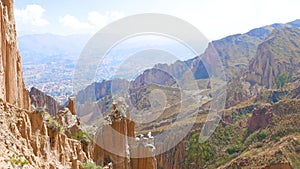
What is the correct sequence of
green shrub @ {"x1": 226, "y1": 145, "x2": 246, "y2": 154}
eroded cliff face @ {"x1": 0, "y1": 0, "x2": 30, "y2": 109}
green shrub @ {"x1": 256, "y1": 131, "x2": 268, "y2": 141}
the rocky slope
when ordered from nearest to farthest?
the rocky slope → eroded cliff face @ {"x1": 0, "y1": 0, "x2": 30, "y2": 109} → green shrub @ {"x1": 226, "y1": 145, "x2": 246, "y2": 154} → green shrub @ {"x1": 256, "y1": 131, "x2": 268, "y2": 141}

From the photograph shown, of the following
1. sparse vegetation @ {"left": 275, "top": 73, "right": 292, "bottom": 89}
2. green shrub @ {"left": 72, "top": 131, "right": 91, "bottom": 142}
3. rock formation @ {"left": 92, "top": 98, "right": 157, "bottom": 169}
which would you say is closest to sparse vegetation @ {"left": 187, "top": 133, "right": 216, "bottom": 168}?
rock formation @ {"left": 92, "top": 98, "right": 157, "bottom": 169}

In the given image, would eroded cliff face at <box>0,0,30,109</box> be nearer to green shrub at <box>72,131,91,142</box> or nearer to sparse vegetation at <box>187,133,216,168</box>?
green shrub at <box>72,131,91,142</box>

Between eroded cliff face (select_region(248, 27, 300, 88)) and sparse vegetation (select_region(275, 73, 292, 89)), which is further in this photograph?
eroded cliff face (select_region(248, 27, 300, 88))

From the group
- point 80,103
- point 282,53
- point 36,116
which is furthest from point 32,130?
point 282,53

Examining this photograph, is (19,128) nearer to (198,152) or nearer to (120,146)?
(120,146)

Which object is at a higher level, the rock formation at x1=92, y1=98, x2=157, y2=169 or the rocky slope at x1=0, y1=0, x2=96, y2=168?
the rocky slope at x1=0, y1=0, x2=96, y2=168

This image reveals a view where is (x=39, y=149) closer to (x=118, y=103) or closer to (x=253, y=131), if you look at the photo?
(x=118, y=103)
